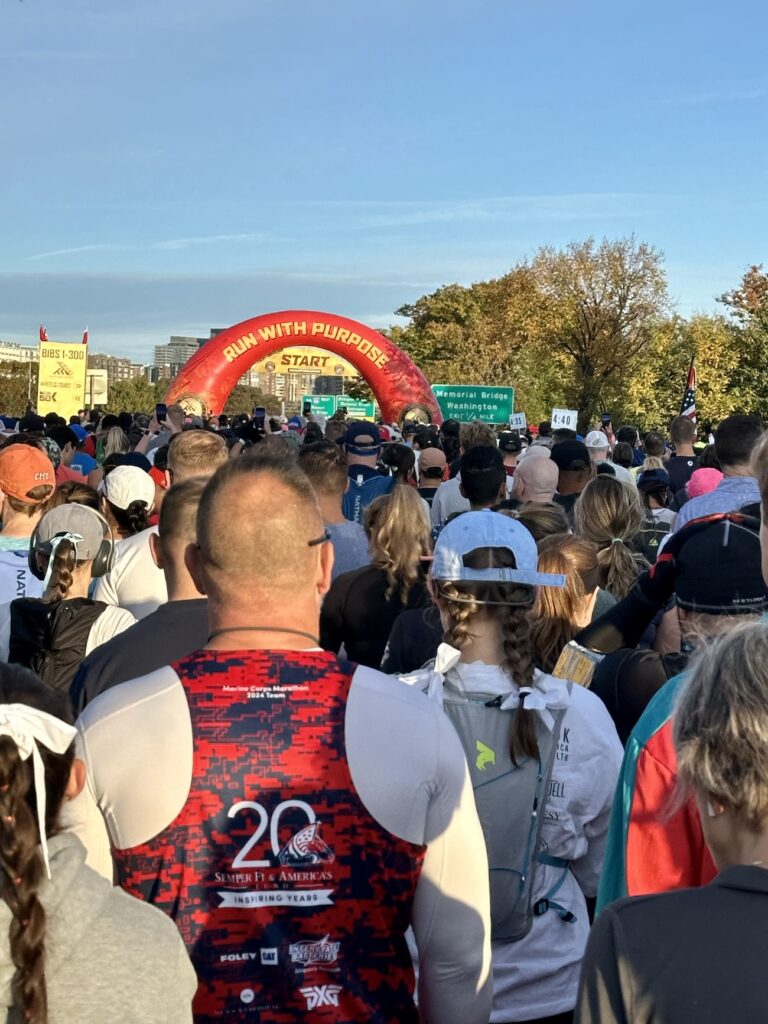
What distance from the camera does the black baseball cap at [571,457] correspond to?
8102 millimetres

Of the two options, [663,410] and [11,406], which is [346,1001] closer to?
[663,410]

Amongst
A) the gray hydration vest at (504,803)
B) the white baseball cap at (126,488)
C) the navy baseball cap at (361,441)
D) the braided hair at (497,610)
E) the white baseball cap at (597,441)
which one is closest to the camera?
the gray hydration vest at (504,803)

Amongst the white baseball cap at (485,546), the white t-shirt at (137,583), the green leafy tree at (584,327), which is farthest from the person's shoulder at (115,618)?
the green leafy tree at (584,327)

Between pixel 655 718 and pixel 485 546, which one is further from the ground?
pixel 485 546

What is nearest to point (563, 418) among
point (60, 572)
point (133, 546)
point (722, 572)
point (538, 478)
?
point (538, 478)

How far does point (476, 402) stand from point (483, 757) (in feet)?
95.2

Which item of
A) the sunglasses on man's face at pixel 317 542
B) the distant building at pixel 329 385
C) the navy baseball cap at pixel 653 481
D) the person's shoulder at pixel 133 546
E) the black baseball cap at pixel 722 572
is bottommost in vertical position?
the person's shoulder at pixel 133 546

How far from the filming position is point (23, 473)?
5.35 metres

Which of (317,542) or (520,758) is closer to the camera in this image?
(317,542)

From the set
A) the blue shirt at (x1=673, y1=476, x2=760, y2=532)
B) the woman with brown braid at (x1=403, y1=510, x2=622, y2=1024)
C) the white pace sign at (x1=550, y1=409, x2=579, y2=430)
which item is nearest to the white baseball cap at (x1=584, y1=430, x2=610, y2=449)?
the blue shirt at (x1=673, y1=476, x2=760, y2=532)

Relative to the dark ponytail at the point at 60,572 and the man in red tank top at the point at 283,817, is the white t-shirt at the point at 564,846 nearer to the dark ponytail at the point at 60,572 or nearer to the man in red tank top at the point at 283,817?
the man in red tank top at the point at 283,817

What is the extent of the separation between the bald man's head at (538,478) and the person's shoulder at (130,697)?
5.62 metres

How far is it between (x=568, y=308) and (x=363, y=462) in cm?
4019

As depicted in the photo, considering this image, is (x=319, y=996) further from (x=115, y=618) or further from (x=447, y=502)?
(x=447, y=502)
